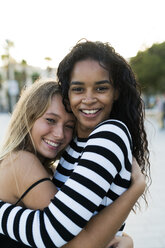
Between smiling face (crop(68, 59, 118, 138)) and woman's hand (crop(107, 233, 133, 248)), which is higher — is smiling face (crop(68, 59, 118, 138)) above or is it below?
above

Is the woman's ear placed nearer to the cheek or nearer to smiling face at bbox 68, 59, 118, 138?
smiling face at bbox 68, 59, 118, 138

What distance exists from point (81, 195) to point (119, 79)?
2.86ft

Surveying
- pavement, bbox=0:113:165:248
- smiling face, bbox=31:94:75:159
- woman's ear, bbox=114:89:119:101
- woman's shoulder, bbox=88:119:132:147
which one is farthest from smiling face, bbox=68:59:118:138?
pavement, bbox=0:113:165:248

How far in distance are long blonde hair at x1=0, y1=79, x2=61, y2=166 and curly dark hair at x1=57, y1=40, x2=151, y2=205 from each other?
0.16m

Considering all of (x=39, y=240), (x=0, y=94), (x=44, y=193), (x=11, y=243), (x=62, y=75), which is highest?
(x=62, y=75)

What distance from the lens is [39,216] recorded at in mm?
1512

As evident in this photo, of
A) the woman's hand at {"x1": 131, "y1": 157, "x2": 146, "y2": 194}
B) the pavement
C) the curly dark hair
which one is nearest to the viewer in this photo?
the woman's hand at {"x1": 131, "y1": 157, "x2": 146, "y2": 194}

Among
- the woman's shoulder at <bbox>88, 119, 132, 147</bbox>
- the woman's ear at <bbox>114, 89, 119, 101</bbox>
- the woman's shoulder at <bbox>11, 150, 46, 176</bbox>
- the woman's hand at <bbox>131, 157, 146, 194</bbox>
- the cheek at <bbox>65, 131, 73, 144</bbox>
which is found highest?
the woman's ear at <bbox>114, 89, 119, 101</bbox>

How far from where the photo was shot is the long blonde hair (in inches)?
83.7

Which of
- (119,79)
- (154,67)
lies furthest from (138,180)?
(154,67)

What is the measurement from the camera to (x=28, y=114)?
2176 mm

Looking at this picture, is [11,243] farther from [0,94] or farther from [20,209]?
[0,94]

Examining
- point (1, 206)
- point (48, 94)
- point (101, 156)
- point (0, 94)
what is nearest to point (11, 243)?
point (1, 206)

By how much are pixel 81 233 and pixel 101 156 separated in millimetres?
411
